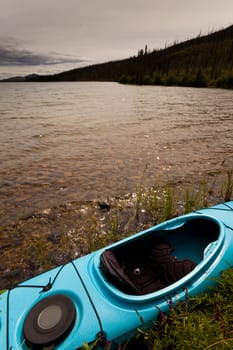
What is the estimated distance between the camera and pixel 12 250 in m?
4.41

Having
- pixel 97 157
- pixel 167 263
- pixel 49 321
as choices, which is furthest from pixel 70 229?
pixel 97 157

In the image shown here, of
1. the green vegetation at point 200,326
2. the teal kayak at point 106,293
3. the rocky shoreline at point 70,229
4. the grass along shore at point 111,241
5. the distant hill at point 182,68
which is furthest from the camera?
the distant hill at point 182,68

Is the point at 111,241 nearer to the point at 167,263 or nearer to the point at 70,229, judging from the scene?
the point at 70,229

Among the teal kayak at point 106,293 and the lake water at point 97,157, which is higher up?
the teal kayak at point 106,293

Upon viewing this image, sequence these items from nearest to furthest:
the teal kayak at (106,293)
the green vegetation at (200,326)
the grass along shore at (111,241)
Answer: the green vegetation at (200,326) → the grass along shore at (111,241) → the teal kayak at (106,293)

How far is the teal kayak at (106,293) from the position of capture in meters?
2.37

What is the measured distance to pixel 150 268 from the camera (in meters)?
3.65

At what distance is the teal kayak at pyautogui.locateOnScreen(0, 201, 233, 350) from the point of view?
2368mm

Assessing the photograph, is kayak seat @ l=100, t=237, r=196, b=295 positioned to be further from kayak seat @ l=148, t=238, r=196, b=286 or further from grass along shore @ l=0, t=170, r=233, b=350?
grass along shore @ l=0, t=170, r=233, b=350

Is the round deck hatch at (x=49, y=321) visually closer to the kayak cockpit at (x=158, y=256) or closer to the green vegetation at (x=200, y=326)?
the kayak cockpit at (x=158, y=256)

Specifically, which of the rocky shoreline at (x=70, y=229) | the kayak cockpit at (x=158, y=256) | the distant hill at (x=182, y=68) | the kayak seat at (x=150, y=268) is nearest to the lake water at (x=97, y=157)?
the rocky shoreline at (x=70, y=229)

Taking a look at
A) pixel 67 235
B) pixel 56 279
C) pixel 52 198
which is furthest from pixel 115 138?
pixel 56 279

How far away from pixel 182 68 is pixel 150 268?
106184 millimetres

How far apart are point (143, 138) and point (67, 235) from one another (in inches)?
325
